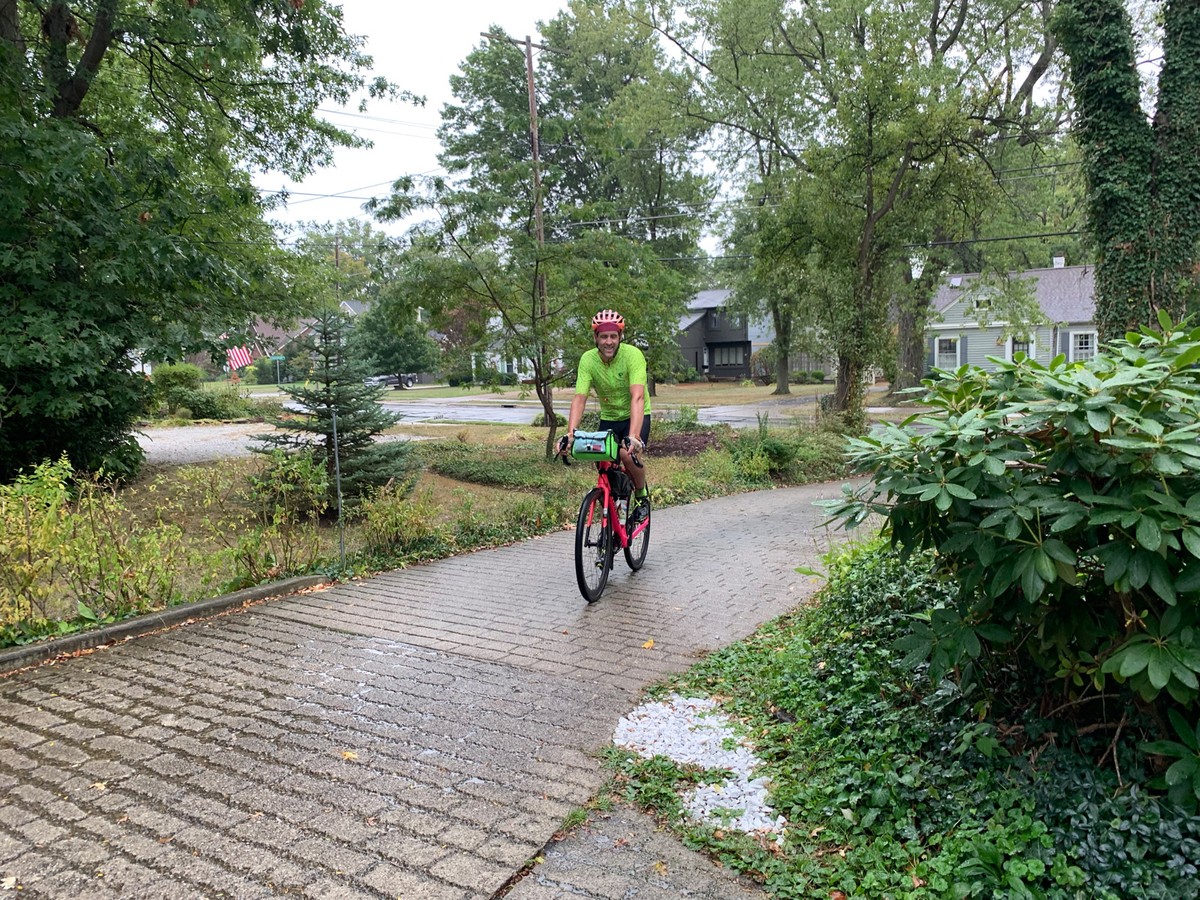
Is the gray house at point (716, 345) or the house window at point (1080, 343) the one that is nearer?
the house window at point (1080, 343)

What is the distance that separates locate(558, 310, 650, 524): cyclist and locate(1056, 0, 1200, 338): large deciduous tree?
12052mm

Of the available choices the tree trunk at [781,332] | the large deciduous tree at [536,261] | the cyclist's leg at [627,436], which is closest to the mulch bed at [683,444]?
the large deciduous tree at [536,261]

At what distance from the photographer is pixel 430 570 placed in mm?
6781

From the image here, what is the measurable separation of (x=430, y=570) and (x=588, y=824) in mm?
4232

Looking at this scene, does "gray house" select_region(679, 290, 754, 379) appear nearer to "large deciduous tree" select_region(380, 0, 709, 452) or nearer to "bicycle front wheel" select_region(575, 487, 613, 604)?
"large deciduous tree" select_region(380, 0, 709, 452)

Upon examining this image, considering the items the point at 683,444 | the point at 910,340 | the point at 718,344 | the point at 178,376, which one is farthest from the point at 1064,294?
the point at 178,376

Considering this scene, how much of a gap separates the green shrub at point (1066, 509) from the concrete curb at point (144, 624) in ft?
14.8

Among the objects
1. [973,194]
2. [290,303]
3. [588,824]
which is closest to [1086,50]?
[973,194]

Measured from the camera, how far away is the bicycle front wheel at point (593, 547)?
5438 mm

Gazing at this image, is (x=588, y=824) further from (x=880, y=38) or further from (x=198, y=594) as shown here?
(x=880, y=38)

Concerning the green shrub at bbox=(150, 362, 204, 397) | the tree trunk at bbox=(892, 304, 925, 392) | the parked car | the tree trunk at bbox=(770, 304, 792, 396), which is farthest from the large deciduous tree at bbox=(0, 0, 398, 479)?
the parked car

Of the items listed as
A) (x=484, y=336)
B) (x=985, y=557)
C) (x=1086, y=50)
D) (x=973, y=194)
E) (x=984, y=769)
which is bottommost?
(x=984, y=769)

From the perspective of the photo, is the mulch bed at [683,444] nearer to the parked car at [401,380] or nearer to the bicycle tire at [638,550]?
the bicycle tire at [638,550]

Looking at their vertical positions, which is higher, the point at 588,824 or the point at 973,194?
the point at 973,194
